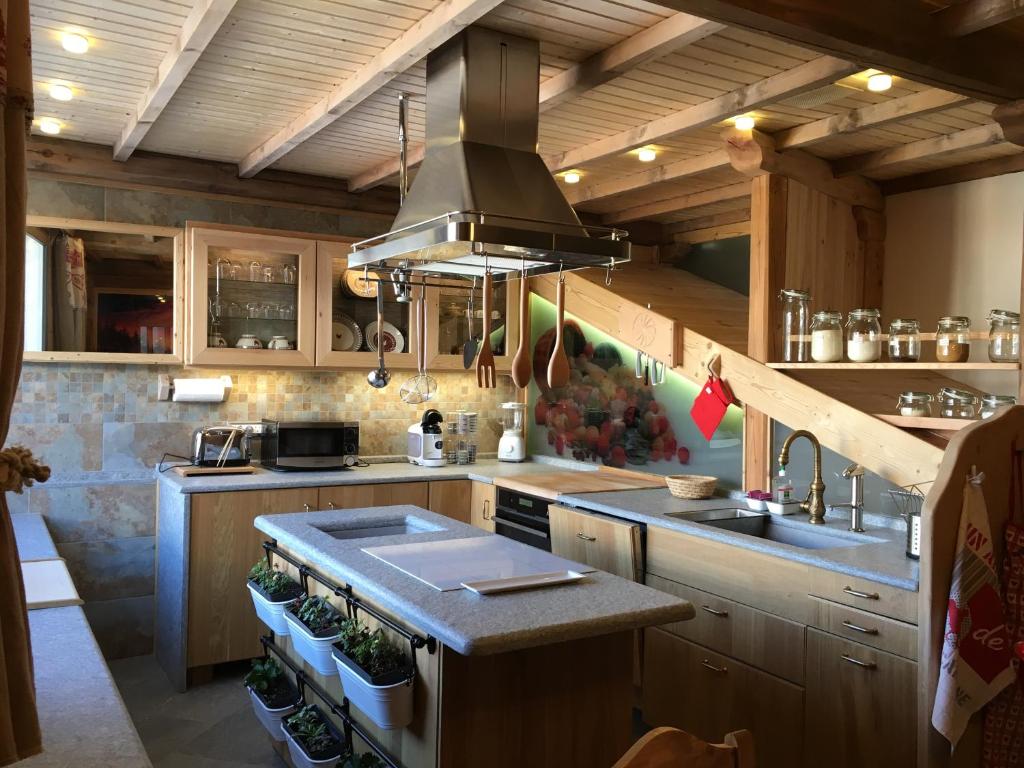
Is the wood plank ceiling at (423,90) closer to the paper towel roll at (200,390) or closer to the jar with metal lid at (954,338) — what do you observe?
the jar with metal lid at (954,338)

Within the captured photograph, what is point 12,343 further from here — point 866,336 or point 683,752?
point 866,336

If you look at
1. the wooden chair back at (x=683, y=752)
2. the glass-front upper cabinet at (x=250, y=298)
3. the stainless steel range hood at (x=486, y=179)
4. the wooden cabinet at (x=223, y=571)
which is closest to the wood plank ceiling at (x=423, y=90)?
the stainless steel range hood at (x=486, y=179)

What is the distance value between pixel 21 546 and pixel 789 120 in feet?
11.5

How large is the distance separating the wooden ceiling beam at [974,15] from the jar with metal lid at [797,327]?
123cm

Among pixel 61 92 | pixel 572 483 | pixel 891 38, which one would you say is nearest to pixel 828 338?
pixel 891 38

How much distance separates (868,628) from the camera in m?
2.47

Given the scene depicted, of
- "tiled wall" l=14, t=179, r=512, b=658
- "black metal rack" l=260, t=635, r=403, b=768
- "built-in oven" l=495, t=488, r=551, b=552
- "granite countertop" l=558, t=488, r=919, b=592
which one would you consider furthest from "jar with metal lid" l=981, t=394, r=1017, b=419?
"tiled wall" l=14, t=179, r=512, b=658

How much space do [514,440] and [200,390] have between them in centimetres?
183

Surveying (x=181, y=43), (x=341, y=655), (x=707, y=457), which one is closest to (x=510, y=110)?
(x=181, y=43)

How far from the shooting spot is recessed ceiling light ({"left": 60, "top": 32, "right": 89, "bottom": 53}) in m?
2.65

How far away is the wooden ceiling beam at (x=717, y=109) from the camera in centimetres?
259

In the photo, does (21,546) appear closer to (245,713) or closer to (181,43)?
(245,713)

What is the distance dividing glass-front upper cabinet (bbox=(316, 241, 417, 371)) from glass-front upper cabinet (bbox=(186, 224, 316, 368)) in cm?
6

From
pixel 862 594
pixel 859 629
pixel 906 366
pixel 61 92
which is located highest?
pixel 61 92
